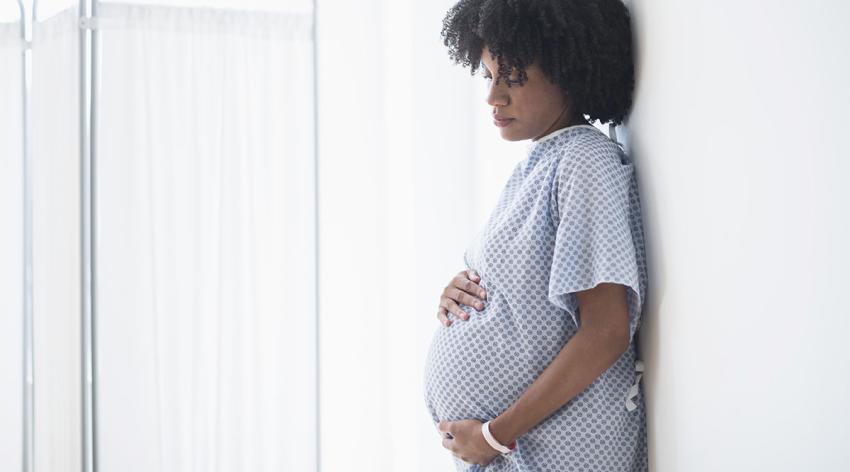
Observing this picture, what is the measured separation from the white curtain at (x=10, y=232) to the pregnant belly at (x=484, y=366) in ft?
4.71

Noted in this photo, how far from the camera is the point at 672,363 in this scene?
0.97 metres

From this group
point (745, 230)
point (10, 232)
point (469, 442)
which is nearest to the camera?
point (745, 230)

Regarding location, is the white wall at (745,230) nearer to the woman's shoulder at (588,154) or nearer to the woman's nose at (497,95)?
the woman's shoulder at (588,154)

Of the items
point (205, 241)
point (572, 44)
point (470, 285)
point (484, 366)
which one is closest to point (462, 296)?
point (470, 285)

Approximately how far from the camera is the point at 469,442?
1.06 m

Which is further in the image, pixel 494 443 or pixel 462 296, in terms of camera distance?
pixel 462 296

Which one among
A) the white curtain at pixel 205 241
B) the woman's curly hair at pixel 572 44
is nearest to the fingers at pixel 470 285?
the woman's curly hair at pixel 572 44

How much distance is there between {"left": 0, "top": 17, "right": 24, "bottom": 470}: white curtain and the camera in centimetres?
205

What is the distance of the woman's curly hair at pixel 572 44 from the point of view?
1.05 metres

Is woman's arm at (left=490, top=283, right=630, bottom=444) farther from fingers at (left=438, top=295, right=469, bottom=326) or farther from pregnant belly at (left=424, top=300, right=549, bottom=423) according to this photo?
fingers at (left=438, top=295, right=469, bottom=326)

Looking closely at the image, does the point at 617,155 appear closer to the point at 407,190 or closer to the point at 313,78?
the point at 407,190

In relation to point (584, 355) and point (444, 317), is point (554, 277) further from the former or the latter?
point (444, 317)

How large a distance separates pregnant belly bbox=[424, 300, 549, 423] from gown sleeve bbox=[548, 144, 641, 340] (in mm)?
93

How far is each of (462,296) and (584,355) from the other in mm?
234
